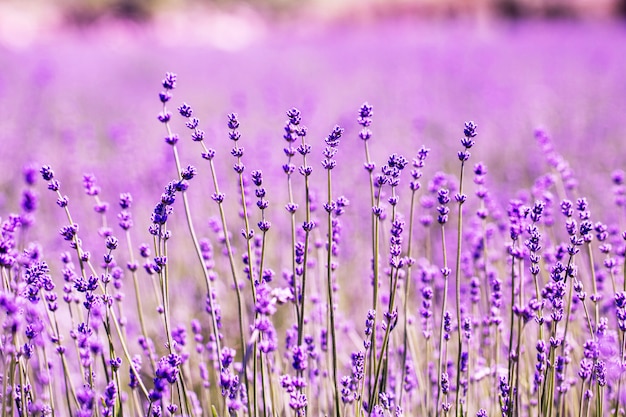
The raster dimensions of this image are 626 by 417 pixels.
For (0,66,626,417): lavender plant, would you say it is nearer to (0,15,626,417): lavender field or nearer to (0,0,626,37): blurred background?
(0,15,626,417): lavender field

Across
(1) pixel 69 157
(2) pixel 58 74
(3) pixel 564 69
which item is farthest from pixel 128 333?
(2) pixel 58 74

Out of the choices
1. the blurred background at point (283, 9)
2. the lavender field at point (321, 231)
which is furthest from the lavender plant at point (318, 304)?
the blurred background at point (283, 9)

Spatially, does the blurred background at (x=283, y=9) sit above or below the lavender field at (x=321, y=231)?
above

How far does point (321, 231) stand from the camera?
8.84 feet

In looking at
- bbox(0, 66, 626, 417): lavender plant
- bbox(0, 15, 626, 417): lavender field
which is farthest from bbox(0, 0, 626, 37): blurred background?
bbox(0, 66, 626, 417): lavender plant

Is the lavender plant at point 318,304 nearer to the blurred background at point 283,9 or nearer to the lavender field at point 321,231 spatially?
the lavender field at point 321,231

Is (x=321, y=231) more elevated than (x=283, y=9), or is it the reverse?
(x=283, y=9)

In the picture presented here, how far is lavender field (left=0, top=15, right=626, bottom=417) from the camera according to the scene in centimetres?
128

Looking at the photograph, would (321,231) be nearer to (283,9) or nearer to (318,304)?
(318,304)

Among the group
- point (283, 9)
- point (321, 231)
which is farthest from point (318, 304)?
point (283, 9)

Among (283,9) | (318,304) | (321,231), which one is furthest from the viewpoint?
(283,9)

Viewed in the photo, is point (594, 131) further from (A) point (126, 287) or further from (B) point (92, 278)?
(B) point (92, 278)

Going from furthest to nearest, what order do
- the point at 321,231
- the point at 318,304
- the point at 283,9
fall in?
the point at 283,9 < the point at 321,231 < the point at 318,304

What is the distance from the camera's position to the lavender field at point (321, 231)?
128 cm
